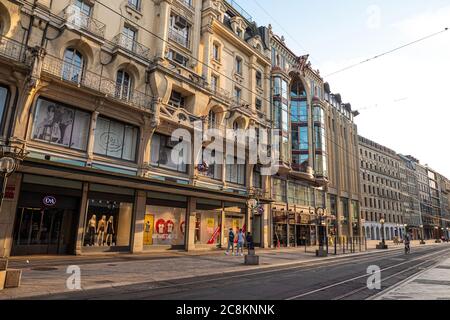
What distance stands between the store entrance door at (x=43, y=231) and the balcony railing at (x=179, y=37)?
49.2 ft

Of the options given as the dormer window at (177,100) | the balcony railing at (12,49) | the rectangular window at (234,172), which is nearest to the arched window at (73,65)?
the balcony railing at (12,49)

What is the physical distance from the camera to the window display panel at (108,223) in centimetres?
1758

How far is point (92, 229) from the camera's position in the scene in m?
17.6

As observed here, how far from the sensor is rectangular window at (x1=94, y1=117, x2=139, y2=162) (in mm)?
18484

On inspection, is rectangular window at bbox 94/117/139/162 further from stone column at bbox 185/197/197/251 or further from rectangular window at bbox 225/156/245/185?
rectangular window at bbox 225/156/245/185

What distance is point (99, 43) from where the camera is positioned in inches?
720

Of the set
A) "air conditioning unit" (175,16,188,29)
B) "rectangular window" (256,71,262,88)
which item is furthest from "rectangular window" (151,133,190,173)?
"rectangular window" (256,71,262,88)

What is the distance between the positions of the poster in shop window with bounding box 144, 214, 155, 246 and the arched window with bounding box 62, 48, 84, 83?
9.65 meters

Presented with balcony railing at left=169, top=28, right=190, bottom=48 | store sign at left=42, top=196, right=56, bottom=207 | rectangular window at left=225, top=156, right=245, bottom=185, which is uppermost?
balcony railing at left=169, top=28, right=190, bottom=48

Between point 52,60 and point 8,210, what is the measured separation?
804cm

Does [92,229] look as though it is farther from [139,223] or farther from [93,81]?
[93,81]

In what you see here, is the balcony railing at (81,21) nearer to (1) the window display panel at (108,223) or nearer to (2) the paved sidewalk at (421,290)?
(1) the window display panel at (108,223)

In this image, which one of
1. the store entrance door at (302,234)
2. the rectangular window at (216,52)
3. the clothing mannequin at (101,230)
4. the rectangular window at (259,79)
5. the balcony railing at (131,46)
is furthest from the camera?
the store entrance door at (302,234)
